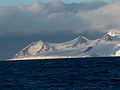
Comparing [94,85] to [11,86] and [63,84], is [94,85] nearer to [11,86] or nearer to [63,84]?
[63,84]

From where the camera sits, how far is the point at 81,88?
90.2 m

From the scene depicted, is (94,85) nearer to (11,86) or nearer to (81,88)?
(81,88)

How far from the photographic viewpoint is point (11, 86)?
97625mm

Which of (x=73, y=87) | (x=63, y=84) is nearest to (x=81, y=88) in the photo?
(x=73, y=87)

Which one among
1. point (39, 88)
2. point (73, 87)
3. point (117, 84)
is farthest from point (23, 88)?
point (117, 84)

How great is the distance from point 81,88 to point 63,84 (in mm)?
8502

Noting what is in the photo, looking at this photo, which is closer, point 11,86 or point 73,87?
point 73,87

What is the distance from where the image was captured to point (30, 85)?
97.6 metres

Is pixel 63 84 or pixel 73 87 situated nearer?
pixel 73 87

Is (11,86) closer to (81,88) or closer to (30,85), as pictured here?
(30,85)

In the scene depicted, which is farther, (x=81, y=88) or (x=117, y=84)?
(x=117, y=84)

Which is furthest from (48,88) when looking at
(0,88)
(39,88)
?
(0,88)

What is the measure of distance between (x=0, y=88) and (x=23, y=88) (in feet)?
13.2

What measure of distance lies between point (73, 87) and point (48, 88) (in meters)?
4.17
